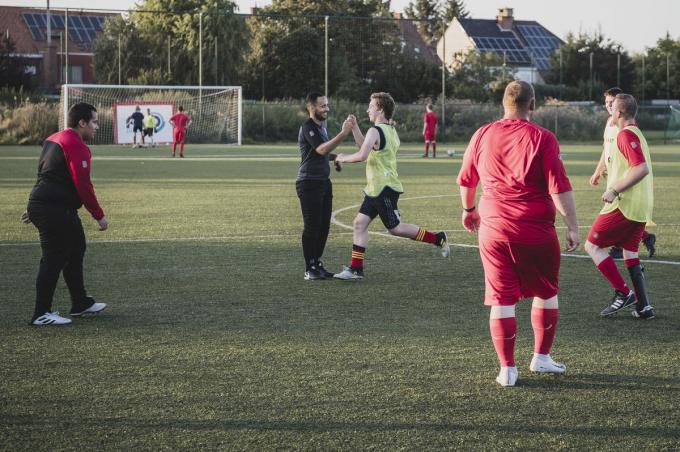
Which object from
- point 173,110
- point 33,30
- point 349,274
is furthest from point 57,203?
point 33,30

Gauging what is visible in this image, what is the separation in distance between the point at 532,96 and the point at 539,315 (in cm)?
135

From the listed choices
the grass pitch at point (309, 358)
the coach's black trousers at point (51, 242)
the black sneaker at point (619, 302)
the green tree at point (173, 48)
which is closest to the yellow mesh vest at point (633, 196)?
the black sneaker at point (619, 302)

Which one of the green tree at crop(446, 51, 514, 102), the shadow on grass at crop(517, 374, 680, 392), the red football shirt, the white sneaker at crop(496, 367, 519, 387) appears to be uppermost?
the green tree at crop(446, 51, 514, 102)

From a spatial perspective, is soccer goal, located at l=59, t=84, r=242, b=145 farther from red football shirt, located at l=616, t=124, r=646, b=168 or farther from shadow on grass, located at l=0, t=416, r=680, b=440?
shadow on grass, located at l=0, t=416, r=680, b=440

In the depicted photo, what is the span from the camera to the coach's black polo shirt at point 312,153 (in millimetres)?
9633

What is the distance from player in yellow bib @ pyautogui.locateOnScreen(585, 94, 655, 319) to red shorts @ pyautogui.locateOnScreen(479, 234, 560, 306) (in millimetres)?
2177

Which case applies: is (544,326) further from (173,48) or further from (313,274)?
(173,48)

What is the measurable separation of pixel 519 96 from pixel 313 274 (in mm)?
4467

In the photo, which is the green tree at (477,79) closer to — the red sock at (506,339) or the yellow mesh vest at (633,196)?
the yellow mesh vest at (633,196)

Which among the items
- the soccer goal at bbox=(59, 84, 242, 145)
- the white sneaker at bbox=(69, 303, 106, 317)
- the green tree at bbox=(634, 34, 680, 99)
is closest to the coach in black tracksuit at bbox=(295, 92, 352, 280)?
the white sneaker at bbox=(69, 303, 106, 317)

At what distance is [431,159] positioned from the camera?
3475 centimetres

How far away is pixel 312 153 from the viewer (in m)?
9.74

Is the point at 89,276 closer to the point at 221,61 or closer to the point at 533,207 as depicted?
the point at 533,207

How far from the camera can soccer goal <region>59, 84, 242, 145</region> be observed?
4528cm
